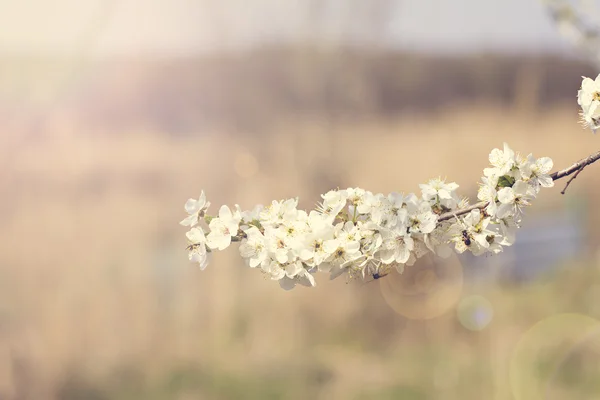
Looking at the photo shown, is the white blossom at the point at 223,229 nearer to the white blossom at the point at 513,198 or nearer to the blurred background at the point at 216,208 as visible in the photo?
the white blossom at the point at 513,198

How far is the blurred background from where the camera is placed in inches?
86.7

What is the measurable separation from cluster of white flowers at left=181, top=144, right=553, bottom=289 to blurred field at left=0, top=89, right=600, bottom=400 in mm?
1601

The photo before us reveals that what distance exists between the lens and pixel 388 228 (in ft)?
2.15

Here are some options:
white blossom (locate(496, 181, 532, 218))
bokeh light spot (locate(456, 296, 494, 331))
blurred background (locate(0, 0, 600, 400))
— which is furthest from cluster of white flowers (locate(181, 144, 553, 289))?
bokeh light spot (locate(456, 296, 494, 331))

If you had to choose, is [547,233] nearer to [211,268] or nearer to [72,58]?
[211,268]

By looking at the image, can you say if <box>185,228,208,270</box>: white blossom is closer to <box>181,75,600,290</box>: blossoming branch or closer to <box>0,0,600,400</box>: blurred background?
<box>181,75,600,290</box>: blossoming branch

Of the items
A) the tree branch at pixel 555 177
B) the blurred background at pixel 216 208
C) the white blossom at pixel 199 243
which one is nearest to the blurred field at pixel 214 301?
the blurred background at pixel 216 208

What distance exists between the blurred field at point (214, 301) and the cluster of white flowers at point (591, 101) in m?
1.64

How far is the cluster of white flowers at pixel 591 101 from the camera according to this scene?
2.22ft

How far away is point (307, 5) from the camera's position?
2.31 meters

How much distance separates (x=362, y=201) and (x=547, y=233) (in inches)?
81.0

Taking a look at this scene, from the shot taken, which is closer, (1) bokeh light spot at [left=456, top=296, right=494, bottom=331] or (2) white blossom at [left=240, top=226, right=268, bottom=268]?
(2) white blossom at [left=240, top=226, right=268, bottom=268]

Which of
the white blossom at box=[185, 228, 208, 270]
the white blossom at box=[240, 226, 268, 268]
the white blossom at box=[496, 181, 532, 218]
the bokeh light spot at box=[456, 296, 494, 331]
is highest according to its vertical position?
the bokeh light spot at box=[456, 296, 494, 331]

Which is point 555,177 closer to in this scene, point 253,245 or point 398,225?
point 398,225
